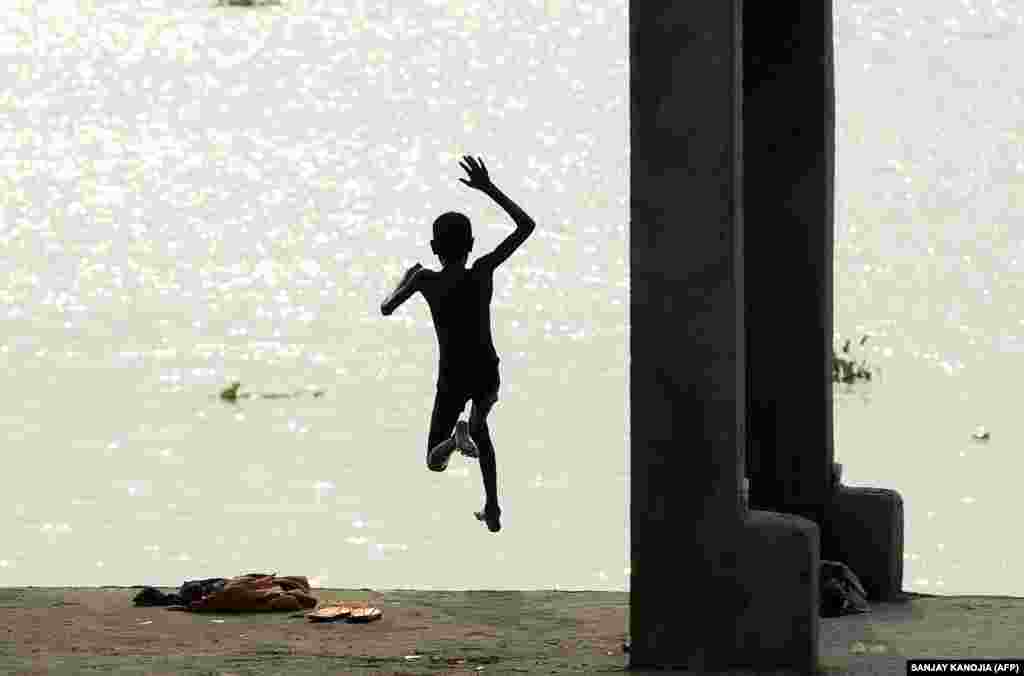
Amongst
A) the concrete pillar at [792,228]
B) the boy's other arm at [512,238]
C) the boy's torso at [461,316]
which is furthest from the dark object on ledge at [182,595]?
the boy's other arm at [512,238]

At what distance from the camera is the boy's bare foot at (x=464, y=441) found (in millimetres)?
14297

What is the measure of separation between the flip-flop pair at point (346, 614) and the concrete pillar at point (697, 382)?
221 centimetres

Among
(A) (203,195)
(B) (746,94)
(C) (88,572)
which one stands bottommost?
(C) (88,572)

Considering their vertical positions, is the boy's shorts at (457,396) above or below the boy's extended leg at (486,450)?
above

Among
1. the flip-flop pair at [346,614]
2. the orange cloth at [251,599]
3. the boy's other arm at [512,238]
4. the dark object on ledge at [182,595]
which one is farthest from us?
the dark object on ledge at [182,595]

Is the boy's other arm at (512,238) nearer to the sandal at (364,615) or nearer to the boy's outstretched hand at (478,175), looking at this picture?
the boy's outstretched hand at (478,175)

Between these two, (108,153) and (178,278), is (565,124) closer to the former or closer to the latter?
(108,153)

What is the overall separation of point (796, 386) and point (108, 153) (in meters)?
61.5

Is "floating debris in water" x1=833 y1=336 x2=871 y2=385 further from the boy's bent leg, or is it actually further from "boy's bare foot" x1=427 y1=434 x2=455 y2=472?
"boy's bare foot" x1=427 y1=434 x2=455 y2=472

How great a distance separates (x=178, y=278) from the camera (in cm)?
5684

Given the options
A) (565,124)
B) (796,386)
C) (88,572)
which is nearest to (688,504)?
(796,386)

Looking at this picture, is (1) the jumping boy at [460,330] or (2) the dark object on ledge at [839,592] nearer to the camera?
(1) the jumping boy at [460,330]

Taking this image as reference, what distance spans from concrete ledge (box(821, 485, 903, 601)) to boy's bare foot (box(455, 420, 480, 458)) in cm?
411

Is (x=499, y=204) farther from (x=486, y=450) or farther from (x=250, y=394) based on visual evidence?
(x=250, y=394)
